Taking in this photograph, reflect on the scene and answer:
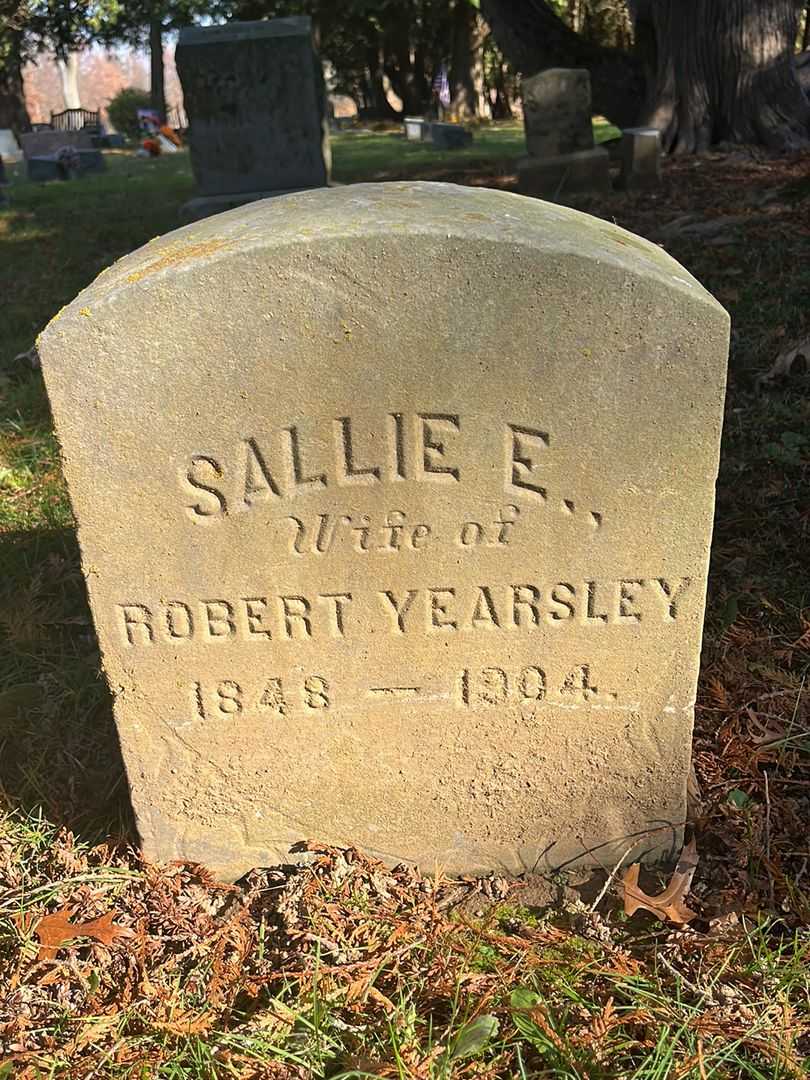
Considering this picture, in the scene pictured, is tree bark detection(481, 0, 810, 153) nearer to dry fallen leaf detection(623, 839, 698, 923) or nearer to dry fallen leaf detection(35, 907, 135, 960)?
dry fallen leaf detection(623, 839, 698, 923)

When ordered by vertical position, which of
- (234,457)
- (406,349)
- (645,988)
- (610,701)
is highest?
(406,349)

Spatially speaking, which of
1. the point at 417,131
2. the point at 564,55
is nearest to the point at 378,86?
the point at 417,131

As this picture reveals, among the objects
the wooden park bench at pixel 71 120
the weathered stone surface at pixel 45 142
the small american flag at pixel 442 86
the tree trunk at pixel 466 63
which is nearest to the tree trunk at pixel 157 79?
the wooden park bench at pixel 71 120

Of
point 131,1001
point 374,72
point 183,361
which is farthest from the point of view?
point 374,72

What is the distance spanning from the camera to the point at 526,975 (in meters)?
2.14

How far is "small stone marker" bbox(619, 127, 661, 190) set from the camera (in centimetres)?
955

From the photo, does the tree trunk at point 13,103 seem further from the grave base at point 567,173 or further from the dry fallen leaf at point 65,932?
the dry fallen leaf at point 65,932

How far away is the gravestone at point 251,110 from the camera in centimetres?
916

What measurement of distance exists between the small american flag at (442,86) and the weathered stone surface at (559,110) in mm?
19904

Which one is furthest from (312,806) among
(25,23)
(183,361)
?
(25,23)

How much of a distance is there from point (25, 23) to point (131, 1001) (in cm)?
1969

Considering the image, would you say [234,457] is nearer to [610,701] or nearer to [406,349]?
[406,349]

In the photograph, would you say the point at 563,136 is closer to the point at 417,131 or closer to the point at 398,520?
the point at 398,520

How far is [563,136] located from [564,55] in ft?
10.7
